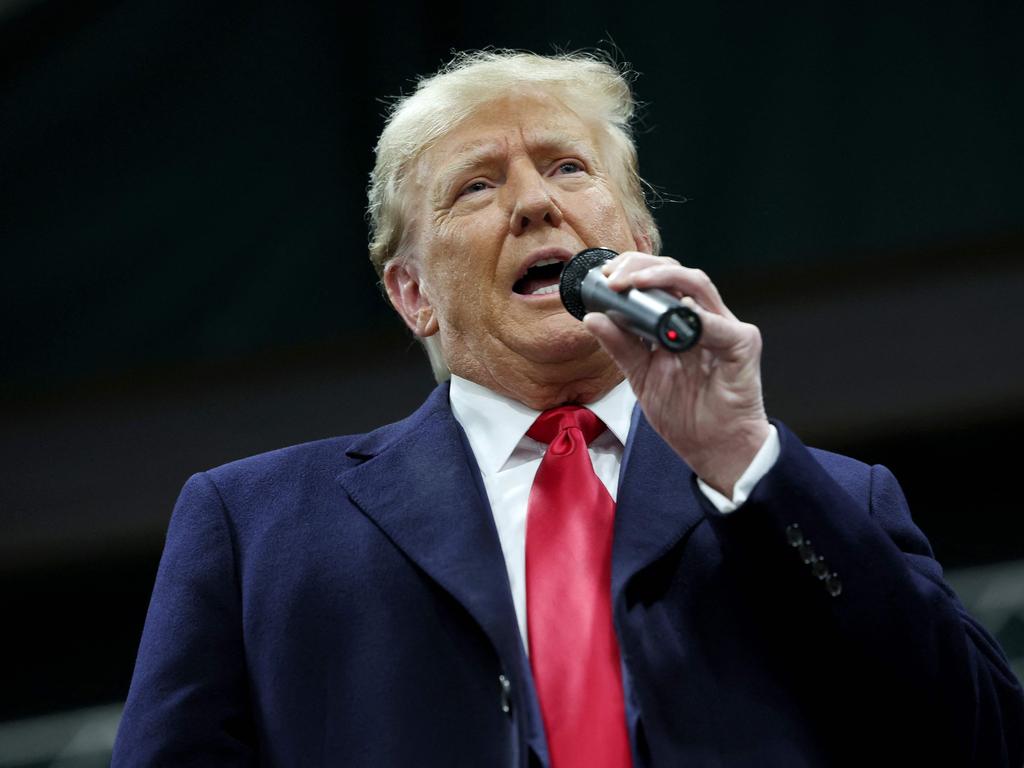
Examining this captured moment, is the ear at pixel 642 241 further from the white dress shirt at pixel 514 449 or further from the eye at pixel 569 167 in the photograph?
the white dress shirt at pixel 514 449

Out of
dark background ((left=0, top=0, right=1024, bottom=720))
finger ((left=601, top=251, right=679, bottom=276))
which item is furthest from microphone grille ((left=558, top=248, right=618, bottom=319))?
dark background ((left=0, top=0, right=1024, bottom=720))

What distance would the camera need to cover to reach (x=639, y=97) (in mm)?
3270

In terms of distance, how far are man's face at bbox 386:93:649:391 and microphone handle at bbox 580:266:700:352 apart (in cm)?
38

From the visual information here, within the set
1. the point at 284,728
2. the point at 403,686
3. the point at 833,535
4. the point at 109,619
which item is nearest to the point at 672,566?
the point at 833,535

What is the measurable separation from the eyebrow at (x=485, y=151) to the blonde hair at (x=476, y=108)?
0.20ft

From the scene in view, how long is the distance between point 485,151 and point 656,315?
67 cm

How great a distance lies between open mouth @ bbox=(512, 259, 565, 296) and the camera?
5.65 feet

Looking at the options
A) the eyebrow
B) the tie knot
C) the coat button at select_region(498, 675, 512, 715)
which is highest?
the eyebrow

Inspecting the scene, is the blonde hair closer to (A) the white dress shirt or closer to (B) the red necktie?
(A) the white dress shirt

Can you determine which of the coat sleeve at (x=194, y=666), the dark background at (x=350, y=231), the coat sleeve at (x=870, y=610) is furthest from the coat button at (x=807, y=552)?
the dark background at (x=350, y=231)

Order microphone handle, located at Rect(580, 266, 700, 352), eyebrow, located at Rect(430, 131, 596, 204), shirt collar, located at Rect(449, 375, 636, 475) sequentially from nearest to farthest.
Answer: microphone handle, located at Rect(580, 266, 700, 352), shirt collar, located at Rect(449, 375, 636, 475), eyebrow, located at Rect(430, 131, 596, 204)

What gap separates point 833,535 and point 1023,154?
2.20 meters

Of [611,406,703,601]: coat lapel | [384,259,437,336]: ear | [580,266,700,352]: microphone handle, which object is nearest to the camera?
[580,266,700,352]: microphone handle

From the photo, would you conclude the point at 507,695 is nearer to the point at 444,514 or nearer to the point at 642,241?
the point at 444,514
